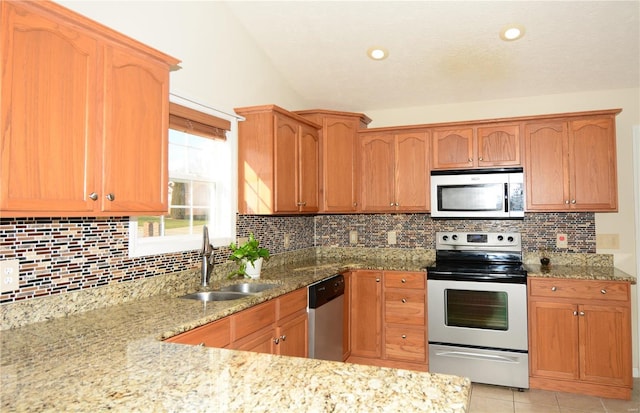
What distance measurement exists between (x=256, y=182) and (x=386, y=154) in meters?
1.39

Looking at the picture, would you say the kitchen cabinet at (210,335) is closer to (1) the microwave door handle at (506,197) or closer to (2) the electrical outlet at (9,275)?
(2) the electrical outlet at (9,275)

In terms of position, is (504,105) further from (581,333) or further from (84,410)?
(84,410)

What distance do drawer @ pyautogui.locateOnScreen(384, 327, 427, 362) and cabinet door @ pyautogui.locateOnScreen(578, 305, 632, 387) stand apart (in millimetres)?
1179

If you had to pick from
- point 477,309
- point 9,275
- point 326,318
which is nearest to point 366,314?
point 326,318

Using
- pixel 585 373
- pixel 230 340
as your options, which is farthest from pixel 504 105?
pixel 230 340

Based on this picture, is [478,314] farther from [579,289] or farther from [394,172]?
[394,172]

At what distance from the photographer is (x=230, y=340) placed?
7.02 ft

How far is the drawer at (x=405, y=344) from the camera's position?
3605 mm

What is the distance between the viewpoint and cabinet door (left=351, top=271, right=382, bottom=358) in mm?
3729

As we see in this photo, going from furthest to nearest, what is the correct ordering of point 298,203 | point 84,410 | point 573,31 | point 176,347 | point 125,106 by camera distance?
point 298,203 → point 573,31 → point 125,106 → point 176,347 → point 84,410

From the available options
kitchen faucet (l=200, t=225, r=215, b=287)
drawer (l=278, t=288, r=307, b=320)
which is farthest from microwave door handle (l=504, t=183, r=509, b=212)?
kitchen faucet (l=200, t=225, r=215, b=287)

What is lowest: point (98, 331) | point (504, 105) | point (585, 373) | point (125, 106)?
point (585, 373)

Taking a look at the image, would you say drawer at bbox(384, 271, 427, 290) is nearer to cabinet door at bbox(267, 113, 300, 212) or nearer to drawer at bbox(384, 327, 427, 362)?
drawer at bbox(384, 327, 427, 362)

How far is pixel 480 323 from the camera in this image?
3402mm
